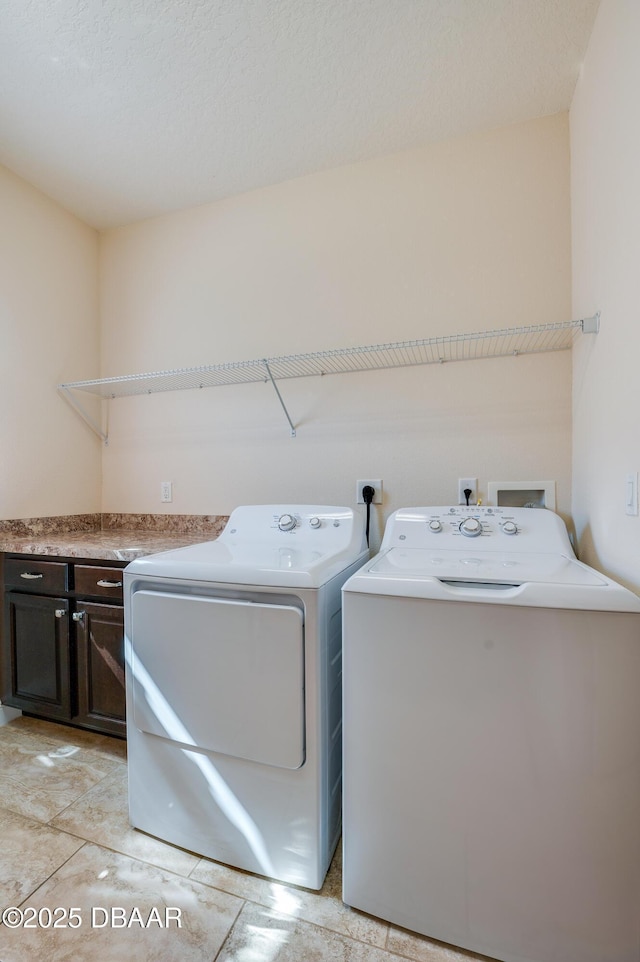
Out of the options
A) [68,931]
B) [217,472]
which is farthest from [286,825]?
[217,472]

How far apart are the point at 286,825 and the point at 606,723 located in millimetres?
859

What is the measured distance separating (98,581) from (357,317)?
162 centimetres

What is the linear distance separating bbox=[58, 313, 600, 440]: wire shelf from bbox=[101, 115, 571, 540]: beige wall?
0.05 meters

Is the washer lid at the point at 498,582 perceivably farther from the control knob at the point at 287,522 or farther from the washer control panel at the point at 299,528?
the control knob at the point at 287,522

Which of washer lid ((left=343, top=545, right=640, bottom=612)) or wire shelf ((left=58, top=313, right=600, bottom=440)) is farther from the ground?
wire shelf ((left=58, top=313, right=600, bottom=440))

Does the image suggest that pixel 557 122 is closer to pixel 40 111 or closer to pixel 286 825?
pixel 40 111

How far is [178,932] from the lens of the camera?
3.39ft

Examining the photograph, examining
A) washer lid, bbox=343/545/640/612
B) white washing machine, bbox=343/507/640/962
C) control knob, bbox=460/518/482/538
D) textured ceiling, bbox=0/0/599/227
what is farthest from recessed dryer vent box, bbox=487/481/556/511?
textured ceiling, bbox=0/0/599/227

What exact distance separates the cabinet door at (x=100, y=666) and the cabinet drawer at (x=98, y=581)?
5 centimetres

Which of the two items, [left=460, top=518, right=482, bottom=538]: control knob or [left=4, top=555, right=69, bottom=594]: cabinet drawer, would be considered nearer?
[left=460, top=518, right=482, bottom=538]: control knob

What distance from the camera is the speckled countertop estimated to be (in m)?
1.67

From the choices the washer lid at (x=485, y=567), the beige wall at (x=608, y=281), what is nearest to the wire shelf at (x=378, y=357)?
the beige wall at (x=608, y=281)

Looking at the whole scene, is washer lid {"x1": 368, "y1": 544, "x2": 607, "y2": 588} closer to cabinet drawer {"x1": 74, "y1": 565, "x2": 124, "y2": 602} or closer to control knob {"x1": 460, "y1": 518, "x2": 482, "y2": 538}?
control knob {"x1": 460, "y1": 518, "x2": 482, "y2": 538}

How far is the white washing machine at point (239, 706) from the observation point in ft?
3.59
